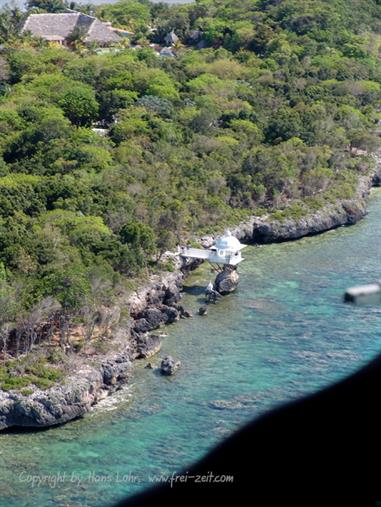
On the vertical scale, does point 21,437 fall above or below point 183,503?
below

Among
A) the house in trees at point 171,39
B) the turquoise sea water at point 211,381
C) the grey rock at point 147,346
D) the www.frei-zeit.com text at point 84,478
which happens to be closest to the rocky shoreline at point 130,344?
the grey rock at point 147,346

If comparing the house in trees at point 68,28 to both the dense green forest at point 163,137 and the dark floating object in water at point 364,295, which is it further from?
the dark floating object in water at point 364,295

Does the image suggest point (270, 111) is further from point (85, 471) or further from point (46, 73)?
point (85, 471)

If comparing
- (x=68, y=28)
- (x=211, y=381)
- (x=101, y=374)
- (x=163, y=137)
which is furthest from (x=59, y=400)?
(x=68, y=28)

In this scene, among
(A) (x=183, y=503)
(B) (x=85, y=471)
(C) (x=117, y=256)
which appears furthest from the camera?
(C) (x=117, y=256)

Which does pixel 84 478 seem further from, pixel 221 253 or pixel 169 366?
pixel 221 253

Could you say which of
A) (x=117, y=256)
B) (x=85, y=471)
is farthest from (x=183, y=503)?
(x=117, y=256)
